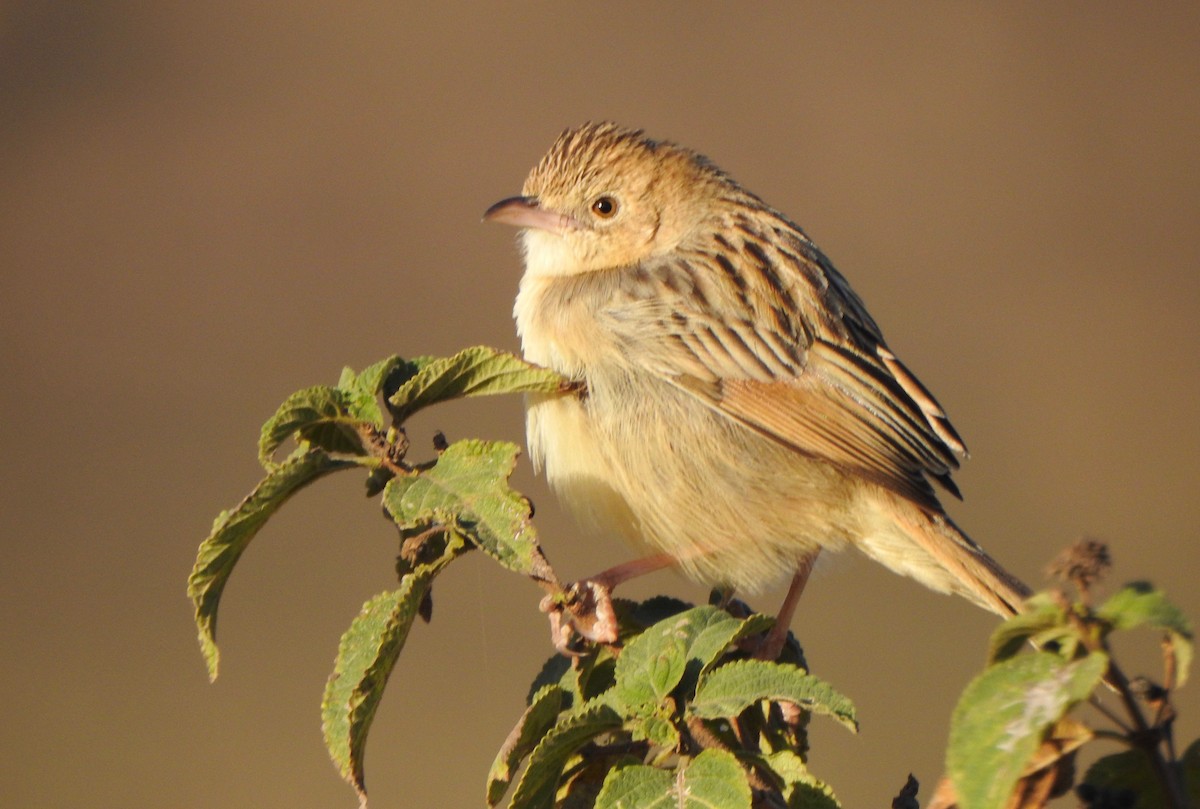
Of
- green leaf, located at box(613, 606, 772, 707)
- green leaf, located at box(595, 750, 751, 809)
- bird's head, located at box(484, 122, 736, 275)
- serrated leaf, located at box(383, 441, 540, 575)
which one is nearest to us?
green leaf, located at box(595, 750, 751, 809)

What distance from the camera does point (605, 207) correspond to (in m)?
4.86

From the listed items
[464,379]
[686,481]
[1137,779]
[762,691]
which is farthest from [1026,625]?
[686,481]

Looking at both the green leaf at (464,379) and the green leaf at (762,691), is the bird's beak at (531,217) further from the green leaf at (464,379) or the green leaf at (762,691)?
the green leaf at (762,691)

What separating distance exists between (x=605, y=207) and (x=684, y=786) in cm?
294

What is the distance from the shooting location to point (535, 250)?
16.1 feet

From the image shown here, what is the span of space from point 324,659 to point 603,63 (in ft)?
23.3

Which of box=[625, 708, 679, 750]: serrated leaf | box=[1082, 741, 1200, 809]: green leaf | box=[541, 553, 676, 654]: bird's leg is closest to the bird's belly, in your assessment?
box=[541, 553, 676, 654]: bird's leg

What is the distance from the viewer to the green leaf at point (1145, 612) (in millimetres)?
1666

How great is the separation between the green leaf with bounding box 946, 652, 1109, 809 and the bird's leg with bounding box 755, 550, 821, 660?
4.63ft

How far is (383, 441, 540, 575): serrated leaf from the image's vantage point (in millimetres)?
2445

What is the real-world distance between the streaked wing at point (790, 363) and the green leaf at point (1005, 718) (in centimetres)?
214

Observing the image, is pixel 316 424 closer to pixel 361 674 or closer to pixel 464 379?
pixel 464 379

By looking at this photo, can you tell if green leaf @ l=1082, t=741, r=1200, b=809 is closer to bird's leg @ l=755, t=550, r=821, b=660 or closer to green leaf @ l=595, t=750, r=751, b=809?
green leaf @ l=595, t=750, r=751, b=809

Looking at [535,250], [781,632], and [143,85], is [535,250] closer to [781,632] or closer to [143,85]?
[781,632]
